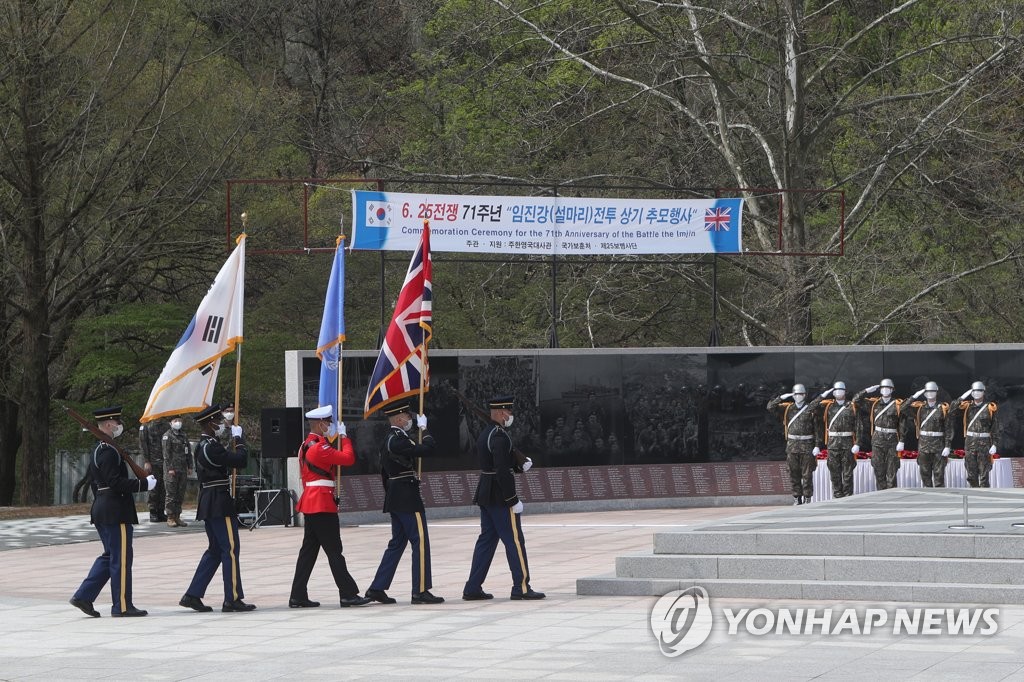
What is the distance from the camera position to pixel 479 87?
36031mm

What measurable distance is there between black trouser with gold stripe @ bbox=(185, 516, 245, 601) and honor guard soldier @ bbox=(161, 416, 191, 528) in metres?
9.03

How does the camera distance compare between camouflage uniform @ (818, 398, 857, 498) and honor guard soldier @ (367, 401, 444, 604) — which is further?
camouflage uniform @ (818, 398, 857, 498)

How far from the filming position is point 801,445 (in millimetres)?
24438

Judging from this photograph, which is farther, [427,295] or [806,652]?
[427,295]

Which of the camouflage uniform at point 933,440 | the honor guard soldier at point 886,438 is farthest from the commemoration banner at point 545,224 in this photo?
the camouflage uniform at point 933,440

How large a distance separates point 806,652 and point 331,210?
935 inches

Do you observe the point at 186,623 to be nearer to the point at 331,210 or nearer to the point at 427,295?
the point at 427,295

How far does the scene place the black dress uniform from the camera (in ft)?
45.0

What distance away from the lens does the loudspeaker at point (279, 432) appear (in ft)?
73.5

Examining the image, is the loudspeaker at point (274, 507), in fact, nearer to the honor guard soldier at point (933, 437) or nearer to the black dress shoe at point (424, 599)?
the black dress shoe at point (424, 599)

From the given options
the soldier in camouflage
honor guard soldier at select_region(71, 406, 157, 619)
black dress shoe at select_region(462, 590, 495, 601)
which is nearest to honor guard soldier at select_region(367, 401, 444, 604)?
black dress shoe at select_region(462, 590, 495, 601)

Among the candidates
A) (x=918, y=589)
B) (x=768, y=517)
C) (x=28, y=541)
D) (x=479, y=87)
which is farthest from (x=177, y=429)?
(x=479, y=87)

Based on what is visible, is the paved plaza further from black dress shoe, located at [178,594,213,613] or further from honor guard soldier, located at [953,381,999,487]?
honor guard soldier, located at [953,381,999,487]
